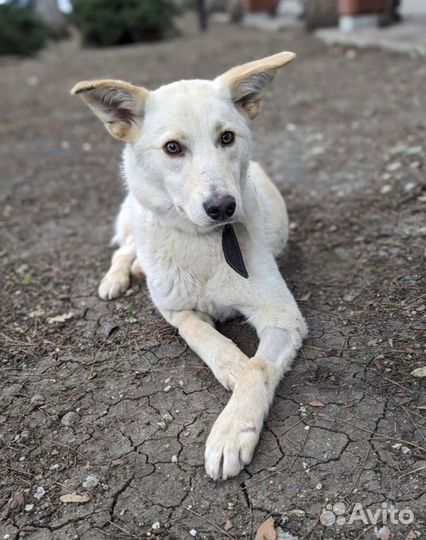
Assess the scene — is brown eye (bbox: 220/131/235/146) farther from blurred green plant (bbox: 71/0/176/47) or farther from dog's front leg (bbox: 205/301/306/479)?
blurred green plant (bbox: 71/0/176/47)

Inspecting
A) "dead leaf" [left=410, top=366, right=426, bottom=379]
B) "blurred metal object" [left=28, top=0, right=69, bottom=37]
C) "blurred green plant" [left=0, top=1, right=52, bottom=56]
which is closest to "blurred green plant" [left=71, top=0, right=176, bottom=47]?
"blurred green plant" [left=0, top=1, right=52, bottom=56]

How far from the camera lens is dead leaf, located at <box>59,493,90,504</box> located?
2230 millimetres

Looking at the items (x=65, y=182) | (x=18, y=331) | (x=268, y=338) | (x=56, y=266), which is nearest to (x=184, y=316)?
(x=268, y=338)

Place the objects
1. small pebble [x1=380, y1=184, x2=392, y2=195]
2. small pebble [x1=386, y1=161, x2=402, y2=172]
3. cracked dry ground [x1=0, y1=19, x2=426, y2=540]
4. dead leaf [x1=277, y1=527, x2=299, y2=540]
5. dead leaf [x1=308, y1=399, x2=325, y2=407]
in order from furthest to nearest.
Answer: small pebble [x1=386, y1=161, x2=402, y2=172] < small pebble [x1=380, y1=184, x2=392, y2=195] < dead leaf [x1=308, y1=399, x2=325, y2=407] < cracked dry ground [x1=0, y1=19, x2=426, y2=540] < dead leaf [x1=277, y1=527, x2=299, y2=540]

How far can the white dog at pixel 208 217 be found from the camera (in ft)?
8.61

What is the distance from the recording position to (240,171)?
290 cm

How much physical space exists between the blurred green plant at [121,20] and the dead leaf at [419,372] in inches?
526

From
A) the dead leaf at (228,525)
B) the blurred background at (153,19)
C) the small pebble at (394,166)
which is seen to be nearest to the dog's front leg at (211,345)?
the dead leaf at (228,525)

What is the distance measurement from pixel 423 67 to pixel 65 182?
17.2 ft

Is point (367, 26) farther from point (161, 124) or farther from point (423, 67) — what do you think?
point (161, 124)

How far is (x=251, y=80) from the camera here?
2.96 metres

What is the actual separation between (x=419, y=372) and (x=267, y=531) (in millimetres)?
1100

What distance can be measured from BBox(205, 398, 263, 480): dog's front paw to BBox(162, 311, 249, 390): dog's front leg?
0.94 ft

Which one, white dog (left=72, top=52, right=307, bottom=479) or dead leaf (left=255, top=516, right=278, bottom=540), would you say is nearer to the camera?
dead leaf (left=255, top=516, right=278, bottom=540)
